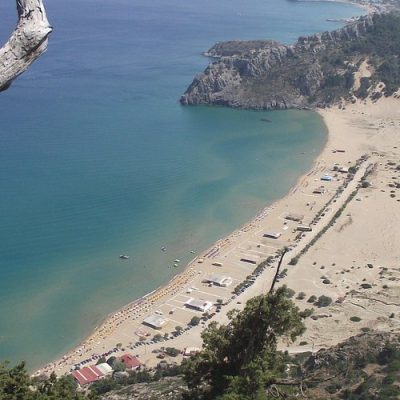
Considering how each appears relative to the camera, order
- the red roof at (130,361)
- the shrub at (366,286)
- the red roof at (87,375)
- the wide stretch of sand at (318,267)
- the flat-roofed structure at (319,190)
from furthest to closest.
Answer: the flat-roofed structure at (319,190)
the shrub at (366,286)
the wide stretch of sand at (318,267)
the red roof at (130,361)
the red roof at (87,375)

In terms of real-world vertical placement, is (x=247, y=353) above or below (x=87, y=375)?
above

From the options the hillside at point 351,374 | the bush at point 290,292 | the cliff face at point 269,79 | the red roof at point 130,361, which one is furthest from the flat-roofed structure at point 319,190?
the cliff face at point 269,79

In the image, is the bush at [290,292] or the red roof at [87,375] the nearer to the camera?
the red roof at [87,375]

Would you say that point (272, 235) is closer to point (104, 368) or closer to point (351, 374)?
point (104, 368)

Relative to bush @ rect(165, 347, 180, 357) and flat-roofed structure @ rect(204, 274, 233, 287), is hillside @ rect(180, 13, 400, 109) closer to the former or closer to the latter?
flat-roofed structure @ rect(204, 274, 233, 287)

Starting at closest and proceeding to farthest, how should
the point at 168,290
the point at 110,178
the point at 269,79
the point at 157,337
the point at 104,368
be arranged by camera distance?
the point at 104,368
the point at 157,337
the point at 168,290
the point at 110,178
the point at 269,79

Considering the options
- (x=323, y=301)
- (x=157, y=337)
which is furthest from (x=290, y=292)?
(x=157, y=337)

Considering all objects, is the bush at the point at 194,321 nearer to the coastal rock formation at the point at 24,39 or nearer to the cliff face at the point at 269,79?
the coastal rock formation at the point at 24,39

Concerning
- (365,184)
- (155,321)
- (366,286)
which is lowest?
(365,184)
